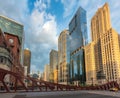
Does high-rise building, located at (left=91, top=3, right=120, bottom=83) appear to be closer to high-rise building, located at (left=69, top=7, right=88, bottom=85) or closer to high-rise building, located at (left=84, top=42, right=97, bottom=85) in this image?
high-rise building, located at (left=84, top=42, right=97, bottom=85)

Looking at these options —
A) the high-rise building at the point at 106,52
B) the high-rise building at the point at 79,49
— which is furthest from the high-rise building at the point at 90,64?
the high-rise building at the point at 79,49

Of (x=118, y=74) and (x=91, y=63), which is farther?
(x=91, y=63)

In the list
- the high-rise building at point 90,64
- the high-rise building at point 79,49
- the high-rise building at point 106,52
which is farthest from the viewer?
the high-rise building at point 79,49

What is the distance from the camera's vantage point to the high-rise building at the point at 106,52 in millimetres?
129100

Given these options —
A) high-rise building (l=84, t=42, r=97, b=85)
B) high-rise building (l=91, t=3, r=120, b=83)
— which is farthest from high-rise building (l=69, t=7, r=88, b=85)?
high-rise building (l=91, t=3, r=120, b=83)

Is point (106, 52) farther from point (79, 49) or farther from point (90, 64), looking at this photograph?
point (79, 49)

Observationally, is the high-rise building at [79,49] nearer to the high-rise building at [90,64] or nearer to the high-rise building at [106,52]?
the high-rise building at [90,64]

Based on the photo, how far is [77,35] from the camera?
634ft

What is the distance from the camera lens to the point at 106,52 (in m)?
139

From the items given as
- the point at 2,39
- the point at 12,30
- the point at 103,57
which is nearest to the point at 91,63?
the point at 103,57

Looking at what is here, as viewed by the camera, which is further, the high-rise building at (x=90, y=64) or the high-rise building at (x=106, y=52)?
the high-rise building at (x=90, y=64)

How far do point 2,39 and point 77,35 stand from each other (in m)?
130

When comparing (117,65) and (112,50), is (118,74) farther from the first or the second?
(112,50)

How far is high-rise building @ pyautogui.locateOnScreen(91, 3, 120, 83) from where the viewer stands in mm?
129100
